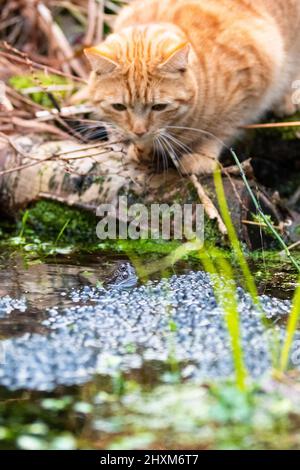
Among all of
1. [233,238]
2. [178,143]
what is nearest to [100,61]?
[178,143]

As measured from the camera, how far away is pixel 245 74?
280 centimetres

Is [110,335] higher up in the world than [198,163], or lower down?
lower down

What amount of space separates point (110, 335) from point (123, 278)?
1.56 feet

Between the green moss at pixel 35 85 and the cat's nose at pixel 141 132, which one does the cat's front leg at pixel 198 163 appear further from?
the green moss at pixel 35 85

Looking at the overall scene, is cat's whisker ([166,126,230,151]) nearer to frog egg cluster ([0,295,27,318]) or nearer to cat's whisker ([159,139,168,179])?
cat's whisker ([159,139,168,179])

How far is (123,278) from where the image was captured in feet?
7.16

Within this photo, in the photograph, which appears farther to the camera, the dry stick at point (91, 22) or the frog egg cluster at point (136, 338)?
the dry stick at point (91, 22)

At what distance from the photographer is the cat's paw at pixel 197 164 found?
106 inches

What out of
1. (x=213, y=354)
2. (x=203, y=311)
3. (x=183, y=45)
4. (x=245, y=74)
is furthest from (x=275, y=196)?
(x=213, y=354)

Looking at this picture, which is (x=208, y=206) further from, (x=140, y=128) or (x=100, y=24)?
(x=100, y=24)

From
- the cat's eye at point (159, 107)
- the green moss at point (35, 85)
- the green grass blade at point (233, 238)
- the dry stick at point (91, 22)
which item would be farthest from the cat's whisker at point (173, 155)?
the dry stick at point (91, 22)

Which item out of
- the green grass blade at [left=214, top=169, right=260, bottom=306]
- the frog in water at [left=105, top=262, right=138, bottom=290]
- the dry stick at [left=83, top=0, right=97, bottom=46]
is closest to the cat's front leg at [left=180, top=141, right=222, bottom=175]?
the frog in water at [left=105, top=262, right=138, bottom=290]

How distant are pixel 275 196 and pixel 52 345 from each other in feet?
4.59
